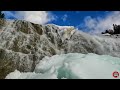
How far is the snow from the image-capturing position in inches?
136

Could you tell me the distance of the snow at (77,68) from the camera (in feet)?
11.3

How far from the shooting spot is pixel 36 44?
16.3 feet

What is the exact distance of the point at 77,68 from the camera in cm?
359

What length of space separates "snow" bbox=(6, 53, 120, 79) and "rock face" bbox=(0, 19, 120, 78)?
1.54 feet

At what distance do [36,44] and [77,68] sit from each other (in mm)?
1505

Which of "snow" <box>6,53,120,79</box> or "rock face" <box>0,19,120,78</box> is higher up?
"rock face" <box>0,19,120,78</box>

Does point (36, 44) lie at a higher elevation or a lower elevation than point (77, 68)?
higher

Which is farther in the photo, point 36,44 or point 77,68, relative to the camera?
point 36,44

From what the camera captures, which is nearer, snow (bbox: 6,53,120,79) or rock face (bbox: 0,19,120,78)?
snow (bbox: 6,53,120,79)

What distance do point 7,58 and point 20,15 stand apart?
112 centimetres

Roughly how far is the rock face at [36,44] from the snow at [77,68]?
0.47 meters
